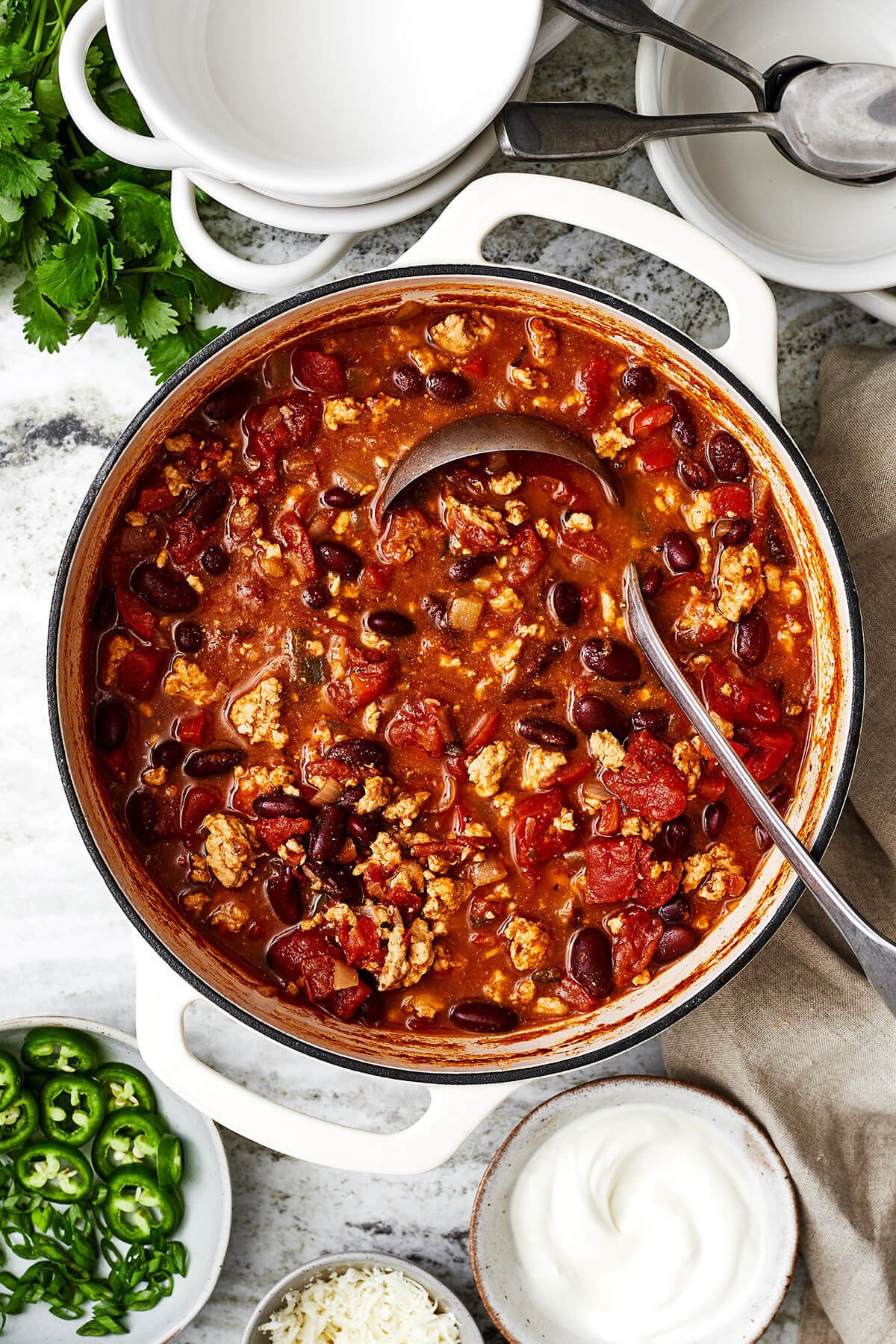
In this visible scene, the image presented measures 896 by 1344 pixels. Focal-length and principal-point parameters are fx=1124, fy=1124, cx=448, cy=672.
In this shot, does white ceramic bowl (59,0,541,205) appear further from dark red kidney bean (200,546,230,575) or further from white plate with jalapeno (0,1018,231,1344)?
white plate with jalapeno (0,1018,231,1344)

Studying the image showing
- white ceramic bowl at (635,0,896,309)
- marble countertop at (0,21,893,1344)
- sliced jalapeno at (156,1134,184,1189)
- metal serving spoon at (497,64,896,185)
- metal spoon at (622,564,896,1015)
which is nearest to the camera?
metal spoon at (622,564,896,1015)

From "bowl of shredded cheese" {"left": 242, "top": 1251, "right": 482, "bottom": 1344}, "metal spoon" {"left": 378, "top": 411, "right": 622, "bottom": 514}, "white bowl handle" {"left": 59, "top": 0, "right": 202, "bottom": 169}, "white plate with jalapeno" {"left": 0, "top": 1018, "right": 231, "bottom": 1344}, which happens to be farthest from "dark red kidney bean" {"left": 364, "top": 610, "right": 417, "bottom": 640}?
"bowl of shredded cheese" {"left": 242, "top": 1251, "right": 482, "bottom": 1344}

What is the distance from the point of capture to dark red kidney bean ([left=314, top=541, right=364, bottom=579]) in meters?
2.79

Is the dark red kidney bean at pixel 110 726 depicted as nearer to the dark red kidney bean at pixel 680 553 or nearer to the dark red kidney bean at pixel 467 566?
the dark red kidney bean at pixel 467 566

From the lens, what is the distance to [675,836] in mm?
2877

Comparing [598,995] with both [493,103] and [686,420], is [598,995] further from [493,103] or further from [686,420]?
[493,103]

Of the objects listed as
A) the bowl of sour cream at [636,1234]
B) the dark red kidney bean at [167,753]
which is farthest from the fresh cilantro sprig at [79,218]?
the bowl of sour cream at [636,1234]

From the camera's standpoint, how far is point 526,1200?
3.29 meters

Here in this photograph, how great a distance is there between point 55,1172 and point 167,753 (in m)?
1.48

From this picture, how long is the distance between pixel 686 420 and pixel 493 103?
2.87 ft

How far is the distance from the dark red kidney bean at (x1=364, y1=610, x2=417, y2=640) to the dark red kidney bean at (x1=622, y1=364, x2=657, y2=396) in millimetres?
816

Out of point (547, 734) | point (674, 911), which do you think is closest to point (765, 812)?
point (674, 911)

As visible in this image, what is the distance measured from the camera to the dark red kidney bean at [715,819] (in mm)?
2900

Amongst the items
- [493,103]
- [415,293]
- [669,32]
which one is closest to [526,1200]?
[415,293]
